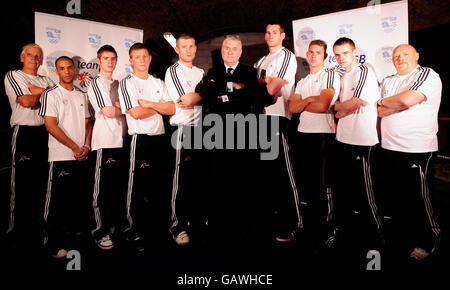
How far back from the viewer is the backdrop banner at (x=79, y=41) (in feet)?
9.57

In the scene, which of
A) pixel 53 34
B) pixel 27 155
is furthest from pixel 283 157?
pixel 53 34

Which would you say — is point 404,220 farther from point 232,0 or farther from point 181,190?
point 232,0

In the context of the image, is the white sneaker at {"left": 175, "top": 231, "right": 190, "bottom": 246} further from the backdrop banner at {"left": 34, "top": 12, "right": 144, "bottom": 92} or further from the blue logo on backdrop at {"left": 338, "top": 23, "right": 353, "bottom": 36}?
the blue logo on backdrop at {"left": 338, "top": 23, "right": 353, "bottom": 36}

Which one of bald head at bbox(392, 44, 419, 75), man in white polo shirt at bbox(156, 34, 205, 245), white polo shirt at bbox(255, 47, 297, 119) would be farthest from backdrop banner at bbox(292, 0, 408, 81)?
man in white polo shirt at bbox(156, 34, 205, 245)

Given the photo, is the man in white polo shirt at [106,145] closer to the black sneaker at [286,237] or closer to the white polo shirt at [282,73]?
the white polo shirt at [282,73]

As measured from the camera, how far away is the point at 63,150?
7.64ft

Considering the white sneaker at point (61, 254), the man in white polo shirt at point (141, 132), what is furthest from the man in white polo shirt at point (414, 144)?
the white sneaker at point (61, 254)

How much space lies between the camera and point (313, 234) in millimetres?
2416

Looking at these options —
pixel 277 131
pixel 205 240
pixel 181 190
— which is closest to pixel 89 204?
pixel 181 190

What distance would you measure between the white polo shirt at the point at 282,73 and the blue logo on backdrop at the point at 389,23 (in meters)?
1.44

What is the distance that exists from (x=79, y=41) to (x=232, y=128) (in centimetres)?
248

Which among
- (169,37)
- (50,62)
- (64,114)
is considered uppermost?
(169,37)

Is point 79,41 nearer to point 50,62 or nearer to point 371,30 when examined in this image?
point 50,62
